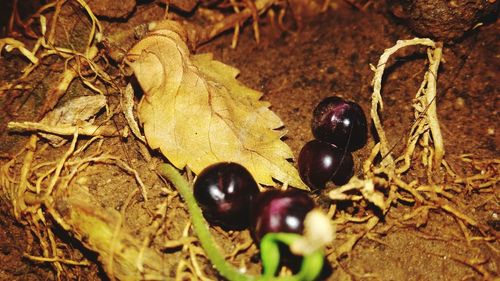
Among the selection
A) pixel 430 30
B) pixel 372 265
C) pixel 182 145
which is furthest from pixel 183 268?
pixel 430 30

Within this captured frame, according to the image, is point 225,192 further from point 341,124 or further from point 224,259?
point 341,124

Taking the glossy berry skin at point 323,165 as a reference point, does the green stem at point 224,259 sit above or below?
below

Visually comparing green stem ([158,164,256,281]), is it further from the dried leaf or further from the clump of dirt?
the clump of dirt

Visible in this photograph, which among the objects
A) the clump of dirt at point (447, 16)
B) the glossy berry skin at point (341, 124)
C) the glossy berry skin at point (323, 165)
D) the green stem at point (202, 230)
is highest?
the clump of dirt at point (447, 16)

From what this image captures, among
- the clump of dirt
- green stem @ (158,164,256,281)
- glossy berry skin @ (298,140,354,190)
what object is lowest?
green stem @ (158,164,256,281)

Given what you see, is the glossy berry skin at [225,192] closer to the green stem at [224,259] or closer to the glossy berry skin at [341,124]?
the green stem at [224,259]

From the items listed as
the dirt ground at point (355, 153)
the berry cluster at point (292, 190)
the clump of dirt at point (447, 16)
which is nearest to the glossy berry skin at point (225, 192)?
the berry cluster at point (292, 190)

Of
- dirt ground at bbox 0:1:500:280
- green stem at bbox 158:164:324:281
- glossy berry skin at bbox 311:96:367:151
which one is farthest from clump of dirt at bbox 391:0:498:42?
green stem at bbox 158:164:324:281
